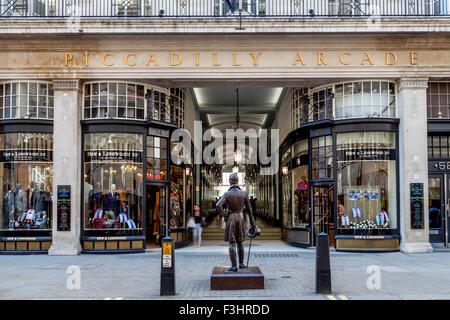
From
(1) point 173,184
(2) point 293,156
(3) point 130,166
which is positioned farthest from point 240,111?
(3) point 130,166

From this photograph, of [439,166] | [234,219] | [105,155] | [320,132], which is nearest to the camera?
[234,219]

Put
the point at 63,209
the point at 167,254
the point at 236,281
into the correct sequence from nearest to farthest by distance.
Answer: the point at 167,254, the point at 236,281, the point at 63,209

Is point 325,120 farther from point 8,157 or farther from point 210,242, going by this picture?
point 8,157

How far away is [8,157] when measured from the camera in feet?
54.7

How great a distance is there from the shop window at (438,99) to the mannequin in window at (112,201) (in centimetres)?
1069

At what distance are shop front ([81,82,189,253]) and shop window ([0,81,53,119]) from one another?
123cm

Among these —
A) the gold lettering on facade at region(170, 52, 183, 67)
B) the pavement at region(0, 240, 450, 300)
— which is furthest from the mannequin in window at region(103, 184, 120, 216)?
the gold lettering on facade at region(170, 52, 183, 67)

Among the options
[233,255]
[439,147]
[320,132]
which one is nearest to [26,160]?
[233,255]

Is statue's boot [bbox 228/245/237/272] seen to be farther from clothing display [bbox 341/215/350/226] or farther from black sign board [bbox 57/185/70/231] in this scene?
black sign board [bbox 57/185/70/231]

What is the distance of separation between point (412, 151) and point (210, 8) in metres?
8.08

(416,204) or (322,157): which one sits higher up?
(322,157)

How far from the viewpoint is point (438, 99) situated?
17.0 metres

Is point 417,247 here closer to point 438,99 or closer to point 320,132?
point 320,132

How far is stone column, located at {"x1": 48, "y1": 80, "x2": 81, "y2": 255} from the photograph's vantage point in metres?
16.2
